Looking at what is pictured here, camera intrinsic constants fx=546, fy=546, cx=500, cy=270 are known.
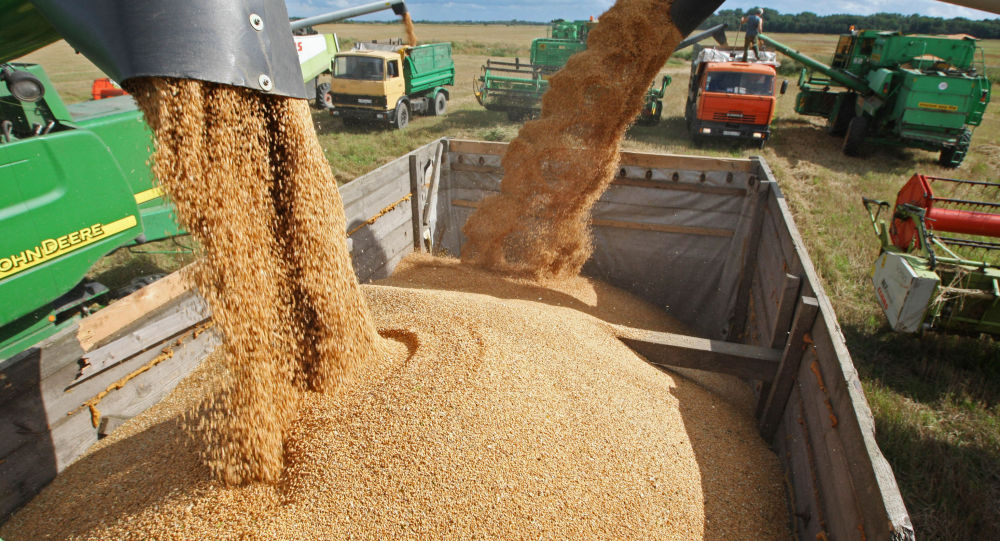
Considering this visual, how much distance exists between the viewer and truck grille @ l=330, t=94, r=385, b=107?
12938 mm

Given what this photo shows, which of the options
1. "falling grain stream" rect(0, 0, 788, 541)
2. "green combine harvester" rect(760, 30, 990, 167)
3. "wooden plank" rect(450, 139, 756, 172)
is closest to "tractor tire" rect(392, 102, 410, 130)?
"wooden plank" rect(450, 139, 756, 172)

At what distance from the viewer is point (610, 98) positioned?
426 centimetres

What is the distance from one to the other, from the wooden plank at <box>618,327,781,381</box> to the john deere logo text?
11.3ft

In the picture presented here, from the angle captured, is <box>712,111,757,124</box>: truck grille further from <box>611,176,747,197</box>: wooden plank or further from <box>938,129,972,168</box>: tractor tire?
<box>611,176,747,197</box>: wooden plank

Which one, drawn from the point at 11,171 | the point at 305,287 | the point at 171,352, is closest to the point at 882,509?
the point at 305,287

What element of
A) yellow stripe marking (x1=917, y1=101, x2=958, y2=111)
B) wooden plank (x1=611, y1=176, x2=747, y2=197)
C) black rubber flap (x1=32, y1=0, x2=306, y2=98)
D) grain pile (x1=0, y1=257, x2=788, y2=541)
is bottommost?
grain pile (x1=0, y1=257, x2=788, y2=541)

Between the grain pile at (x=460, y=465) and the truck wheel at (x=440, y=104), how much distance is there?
13.1 metres

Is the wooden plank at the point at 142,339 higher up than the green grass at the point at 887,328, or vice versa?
the wooden plank at the point at 142,339

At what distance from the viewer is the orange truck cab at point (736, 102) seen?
11.4m

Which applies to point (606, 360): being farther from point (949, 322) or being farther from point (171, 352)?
point (949, 322)

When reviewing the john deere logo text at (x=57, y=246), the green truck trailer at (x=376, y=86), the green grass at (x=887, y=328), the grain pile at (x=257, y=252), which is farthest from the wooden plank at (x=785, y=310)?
the green truck trailer at (x=376, y=86)

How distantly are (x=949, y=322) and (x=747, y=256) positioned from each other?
4.81 feet

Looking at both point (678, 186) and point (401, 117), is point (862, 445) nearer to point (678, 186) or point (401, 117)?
point (678, 186)

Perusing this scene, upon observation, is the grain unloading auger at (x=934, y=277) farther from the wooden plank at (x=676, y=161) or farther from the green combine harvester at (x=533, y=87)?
the green combine harvester at (x=533, y=87)
